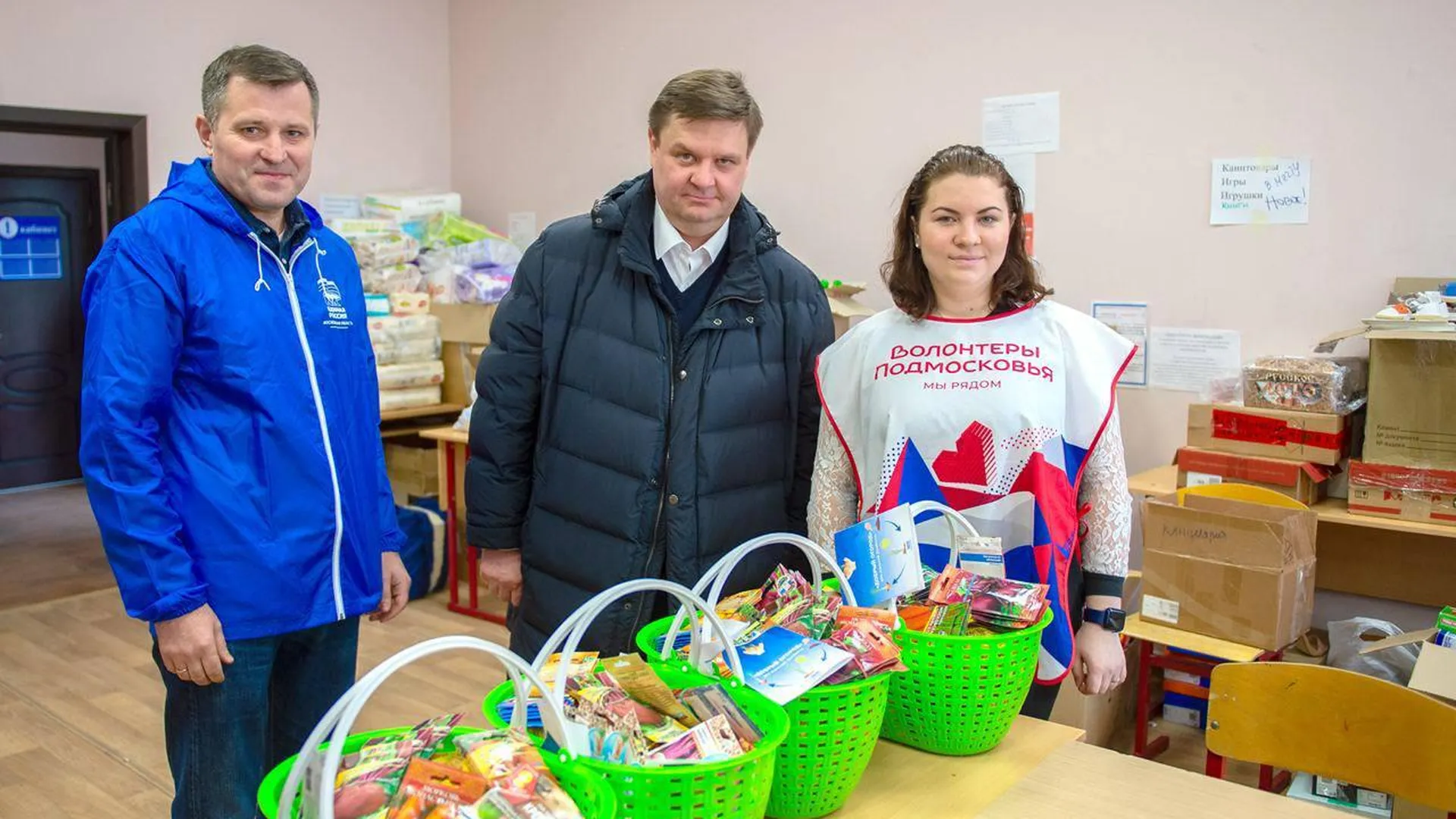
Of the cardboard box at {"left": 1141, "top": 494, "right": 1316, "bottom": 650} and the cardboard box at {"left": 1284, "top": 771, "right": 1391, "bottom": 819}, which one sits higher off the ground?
the cardboard box at {"left": 1141, "top": 494, "right": 1316, "bottom": 650}

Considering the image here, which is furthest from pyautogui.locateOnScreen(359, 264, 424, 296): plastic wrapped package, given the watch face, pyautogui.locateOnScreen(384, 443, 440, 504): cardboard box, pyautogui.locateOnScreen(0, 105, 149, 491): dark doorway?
the watch face

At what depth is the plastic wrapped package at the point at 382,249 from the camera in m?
5.03

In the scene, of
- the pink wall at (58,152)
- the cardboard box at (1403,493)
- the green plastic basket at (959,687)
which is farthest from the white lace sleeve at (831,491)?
the pink wall at (58,152)

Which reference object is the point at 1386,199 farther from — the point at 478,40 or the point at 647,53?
the point at 478,40

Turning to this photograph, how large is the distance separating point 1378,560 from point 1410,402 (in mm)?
666

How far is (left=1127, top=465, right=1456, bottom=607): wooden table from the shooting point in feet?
10.2

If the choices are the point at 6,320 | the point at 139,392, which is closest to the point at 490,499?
the point at 139,392

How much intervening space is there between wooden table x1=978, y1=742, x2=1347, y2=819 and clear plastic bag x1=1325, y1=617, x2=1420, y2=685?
4.79 ft

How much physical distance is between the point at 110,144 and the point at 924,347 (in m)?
4.84

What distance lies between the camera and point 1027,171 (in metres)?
3.80

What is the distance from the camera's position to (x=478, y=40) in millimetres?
5828

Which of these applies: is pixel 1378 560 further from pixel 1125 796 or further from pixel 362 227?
pixel 362 227

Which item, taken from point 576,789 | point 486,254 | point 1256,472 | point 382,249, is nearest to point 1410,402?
point 1256,472

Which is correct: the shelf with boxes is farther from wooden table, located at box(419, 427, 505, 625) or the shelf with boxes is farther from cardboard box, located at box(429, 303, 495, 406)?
cardboard box, located at box(429, 303, 495, 406)
